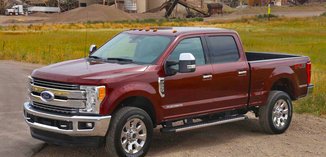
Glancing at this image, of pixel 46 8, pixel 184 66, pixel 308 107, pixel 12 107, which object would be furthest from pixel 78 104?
pixel 46 8

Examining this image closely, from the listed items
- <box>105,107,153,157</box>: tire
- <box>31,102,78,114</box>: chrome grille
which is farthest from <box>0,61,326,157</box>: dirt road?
<box>31,102,78,114</box>: chrome grille

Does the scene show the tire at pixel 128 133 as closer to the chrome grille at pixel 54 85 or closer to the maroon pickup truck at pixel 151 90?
the maroon pickup truck at pixel 151 90

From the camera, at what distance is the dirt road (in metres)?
7.85

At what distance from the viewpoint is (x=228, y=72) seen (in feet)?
28.0

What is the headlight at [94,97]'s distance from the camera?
6820 mm

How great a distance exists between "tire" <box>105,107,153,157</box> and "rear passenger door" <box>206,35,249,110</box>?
1502 millimetres

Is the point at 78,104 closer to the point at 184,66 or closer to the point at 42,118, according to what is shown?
the point at 42,118

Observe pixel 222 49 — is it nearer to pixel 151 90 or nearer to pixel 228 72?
pixel 228 72

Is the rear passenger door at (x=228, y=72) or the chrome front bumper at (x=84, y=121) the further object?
the rear passenger door at (x=228, y=72)

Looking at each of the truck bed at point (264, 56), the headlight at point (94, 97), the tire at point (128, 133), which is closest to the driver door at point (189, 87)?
the tire at point (128, 133)

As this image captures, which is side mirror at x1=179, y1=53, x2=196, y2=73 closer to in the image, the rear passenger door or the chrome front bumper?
the rear passenger door

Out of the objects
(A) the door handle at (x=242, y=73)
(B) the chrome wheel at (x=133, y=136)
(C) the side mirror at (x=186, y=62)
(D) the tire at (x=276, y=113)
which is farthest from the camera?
(D) the tire at (x=276, y=113)

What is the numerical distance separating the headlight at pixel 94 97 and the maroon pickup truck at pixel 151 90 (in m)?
0.01

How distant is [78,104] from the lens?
6875mm
